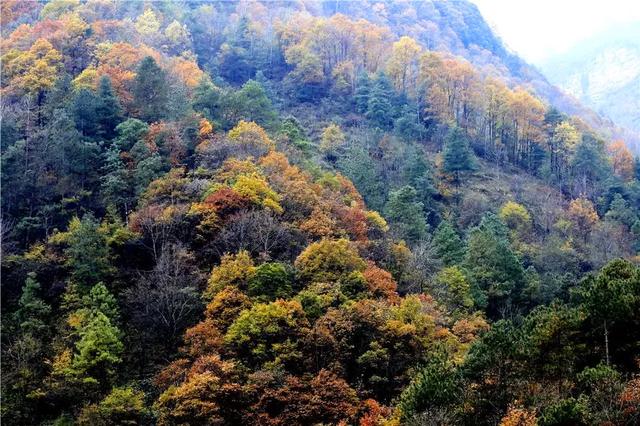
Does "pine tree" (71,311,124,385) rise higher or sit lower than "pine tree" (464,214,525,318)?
lower

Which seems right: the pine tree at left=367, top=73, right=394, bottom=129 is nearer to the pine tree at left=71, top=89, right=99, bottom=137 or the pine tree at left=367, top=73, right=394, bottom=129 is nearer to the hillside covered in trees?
the hillside covered in trees

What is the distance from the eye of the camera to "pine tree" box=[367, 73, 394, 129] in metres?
80.8

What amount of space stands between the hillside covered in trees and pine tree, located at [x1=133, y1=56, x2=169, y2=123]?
0.19m

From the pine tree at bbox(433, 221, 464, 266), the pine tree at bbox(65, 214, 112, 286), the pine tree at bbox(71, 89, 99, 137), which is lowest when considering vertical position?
the pine tree at bbox(65, 214, 112, 286)

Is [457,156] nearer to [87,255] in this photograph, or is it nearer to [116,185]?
[116,185]

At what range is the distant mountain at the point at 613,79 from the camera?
16388cm

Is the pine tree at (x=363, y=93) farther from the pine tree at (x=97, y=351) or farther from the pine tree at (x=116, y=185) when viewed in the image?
the pine tree at (x=97, y=351)

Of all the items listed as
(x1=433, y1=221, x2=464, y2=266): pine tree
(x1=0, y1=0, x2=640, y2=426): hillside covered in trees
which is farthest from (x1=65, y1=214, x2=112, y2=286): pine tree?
(x1=433, y1=221, x2=464, y2=266): pine tree

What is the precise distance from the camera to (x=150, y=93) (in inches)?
2237

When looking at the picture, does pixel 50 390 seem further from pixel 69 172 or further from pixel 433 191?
pixel 433 191

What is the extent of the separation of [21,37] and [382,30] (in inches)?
2347

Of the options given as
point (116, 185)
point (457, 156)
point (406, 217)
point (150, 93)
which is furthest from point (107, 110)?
point (457, 156)

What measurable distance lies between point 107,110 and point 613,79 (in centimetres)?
16999

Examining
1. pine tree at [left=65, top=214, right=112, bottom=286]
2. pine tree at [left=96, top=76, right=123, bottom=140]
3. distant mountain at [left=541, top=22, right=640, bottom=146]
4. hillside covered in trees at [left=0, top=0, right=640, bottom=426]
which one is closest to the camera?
hillside covered in trees at [left=0, top=0, right=640, bottom=426]
